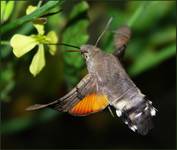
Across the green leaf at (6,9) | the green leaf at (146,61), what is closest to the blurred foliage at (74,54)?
the green leaf at (146,61)

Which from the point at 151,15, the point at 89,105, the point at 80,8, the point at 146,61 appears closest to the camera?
the point at 89,105

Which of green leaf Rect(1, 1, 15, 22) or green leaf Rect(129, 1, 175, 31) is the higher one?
green leaf Rect(1, 1, 15, 22)

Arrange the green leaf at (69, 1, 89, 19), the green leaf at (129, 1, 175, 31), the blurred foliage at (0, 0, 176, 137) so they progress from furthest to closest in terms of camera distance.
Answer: the green leaf at (129, 1, 175, 31)
the blurred foliage at (0, 0, 176, 137)
the green leaf at (69, 1, 89, 19)

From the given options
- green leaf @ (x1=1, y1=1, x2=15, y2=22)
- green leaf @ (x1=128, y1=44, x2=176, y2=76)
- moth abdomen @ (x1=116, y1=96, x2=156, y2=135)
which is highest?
green leaf @ (x1=1, y1=1, x2=15, y2=22)

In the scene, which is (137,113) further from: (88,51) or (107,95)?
(88,51)

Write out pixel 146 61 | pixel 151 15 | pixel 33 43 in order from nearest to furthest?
pixel 33 43
pixel 146 61
pixel 151 15

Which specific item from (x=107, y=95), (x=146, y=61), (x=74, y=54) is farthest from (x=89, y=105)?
(x=146, y=61)

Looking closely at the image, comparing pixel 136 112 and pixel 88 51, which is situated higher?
pixel 88 51

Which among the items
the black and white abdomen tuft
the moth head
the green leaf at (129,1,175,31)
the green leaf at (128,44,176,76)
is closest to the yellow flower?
the moth head

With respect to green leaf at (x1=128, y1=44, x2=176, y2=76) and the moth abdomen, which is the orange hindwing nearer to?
the moth abdomen
